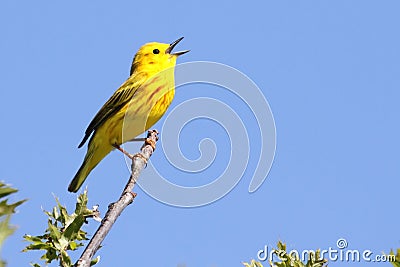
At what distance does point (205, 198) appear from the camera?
15.7 feet

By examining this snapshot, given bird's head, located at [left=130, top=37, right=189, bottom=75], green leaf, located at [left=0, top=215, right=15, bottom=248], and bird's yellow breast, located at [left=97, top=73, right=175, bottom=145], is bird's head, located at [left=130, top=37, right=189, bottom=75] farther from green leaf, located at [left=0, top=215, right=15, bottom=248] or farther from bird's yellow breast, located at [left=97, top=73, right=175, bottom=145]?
green leaf, located at [left=0, top=215, right=15, bottom=248]

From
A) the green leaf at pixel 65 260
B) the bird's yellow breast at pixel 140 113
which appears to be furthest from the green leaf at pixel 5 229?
the bird's yellow breast at pixel 140 113

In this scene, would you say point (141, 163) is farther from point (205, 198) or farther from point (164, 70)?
point (164, 70)

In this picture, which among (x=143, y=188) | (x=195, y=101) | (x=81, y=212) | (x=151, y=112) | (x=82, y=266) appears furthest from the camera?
(x=151, y=112)

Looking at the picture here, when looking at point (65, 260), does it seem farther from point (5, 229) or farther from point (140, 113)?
point (140, 113)

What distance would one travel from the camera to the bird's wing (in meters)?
8.70

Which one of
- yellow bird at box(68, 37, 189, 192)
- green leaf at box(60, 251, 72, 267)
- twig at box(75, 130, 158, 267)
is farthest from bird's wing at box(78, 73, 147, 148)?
green leaf at box(60, 251, 72, 267)

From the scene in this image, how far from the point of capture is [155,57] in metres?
9.61

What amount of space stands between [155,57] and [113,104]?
121cm

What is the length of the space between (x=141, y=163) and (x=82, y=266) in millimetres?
2306

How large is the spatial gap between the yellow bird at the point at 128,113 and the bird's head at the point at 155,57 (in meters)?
0.03

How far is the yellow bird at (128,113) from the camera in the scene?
8238 mm

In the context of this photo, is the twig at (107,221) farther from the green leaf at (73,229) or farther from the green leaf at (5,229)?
the green leaf at (5,229)

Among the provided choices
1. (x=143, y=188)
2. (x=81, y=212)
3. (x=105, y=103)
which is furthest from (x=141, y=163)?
(x=105, y=103)
